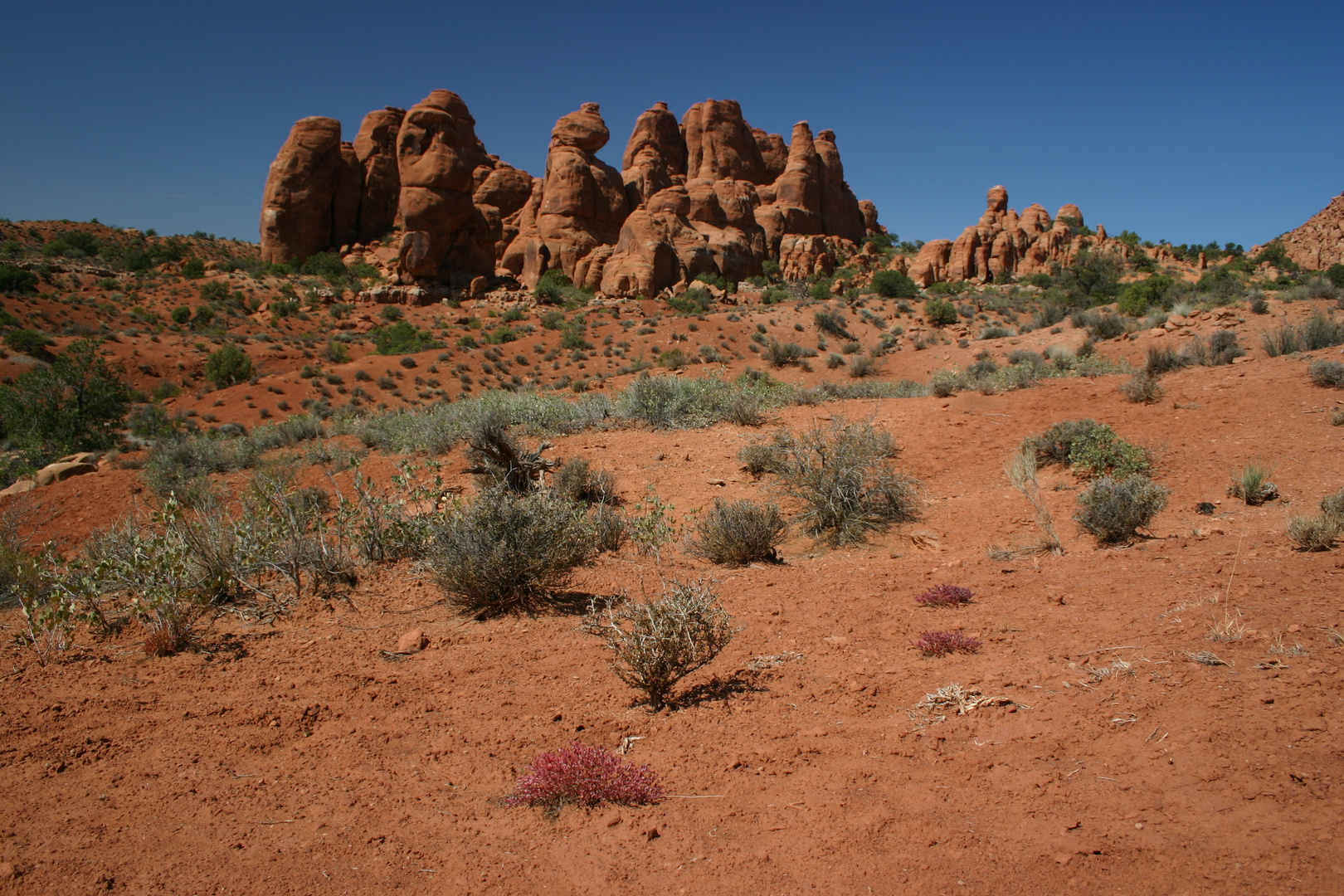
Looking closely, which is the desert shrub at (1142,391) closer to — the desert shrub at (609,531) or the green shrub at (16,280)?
the desert shrub at (609,531)

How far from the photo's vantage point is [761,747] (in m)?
3.11

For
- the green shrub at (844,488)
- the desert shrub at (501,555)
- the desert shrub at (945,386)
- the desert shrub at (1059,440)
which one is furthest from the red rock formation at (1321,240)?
the desert shrub at (501,555)

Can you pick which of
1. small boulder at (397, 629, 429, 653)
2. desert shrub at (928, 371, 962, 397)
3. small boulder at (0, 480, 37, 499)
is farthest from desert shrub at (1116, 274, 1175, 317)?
small boulder at (0, 480, 37, 499)

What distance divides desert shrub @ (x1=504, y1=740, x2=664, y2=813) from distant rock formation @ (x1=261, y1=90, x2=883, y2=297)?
34.0 meters

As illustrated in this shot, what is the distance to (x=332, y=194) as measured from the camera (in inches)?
1652

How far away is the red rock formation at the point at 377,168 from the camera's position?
4338cm

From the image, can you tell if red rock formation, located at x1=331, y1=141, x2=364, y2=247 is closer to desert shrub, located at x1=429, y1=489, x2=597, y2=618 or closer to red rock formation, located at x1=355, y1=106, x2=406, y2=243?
red rock formation, located at x1=355, y1=106, x2=406, y2=243

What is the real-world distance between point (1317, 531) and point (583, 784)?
5.13 m

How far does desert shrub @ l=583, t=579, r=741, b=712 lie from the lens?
3555 millimetres

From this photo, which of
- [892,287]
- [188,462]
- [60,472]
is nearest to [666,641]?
[188,462]

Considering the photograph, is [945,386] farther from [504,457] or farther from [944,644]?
[944,644]

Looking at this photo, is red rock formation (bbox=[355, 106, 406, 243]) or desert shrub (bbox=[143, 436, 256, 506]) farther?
red rock formation (bbox=[355, 106, 406, 243])

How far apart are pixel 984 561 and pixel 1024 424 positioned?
5098mm

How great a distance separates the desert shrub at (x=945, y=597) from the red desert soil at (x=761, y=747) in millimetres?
110
